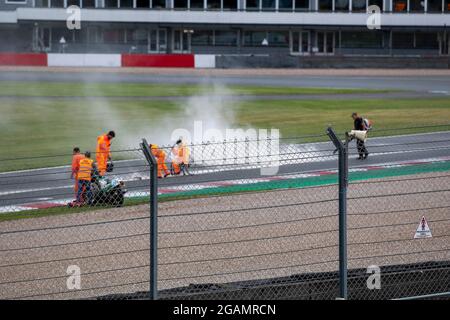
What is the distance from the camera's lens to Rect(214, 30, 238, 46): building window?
60375 mm

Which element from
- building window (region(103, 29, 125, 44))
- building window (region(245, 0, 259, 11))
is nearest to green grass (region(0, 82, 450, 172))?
building window (region(103, 29, 125, 44))

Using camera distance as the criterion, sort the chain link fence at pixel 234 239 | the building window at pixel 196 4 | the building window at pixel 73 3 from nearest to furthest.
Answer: the chain link fence at pixel 234 239 < the building window at pixel 73 3 < the building window at pixel 196 4

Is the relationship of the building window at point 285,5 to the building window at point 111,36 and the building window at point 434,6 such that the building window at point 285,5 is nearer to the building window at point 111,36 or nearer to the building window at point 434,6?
the building window at point 434,6

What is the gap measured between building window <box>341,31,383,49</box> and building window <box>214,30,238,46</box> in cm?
703

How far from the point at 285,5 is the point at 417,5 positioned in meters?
8.63

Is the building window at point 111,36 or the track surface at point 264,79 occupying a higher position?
the building window at point 111,36

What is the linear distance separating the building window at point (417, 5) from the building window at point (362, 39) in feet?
9.46

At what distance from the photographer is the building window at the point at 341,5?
196ft

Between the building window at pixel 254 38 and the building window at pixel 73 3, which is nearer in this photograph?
the building window at pixel 73 3

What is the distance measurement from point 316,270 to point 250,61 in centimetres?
4248

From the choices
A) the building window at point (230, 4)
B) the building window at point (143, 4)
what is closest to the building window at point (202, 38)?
the building window at point (230, 4)

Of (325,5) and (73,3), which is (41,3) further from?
(325,5)

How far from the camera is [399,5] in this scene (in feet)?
199
